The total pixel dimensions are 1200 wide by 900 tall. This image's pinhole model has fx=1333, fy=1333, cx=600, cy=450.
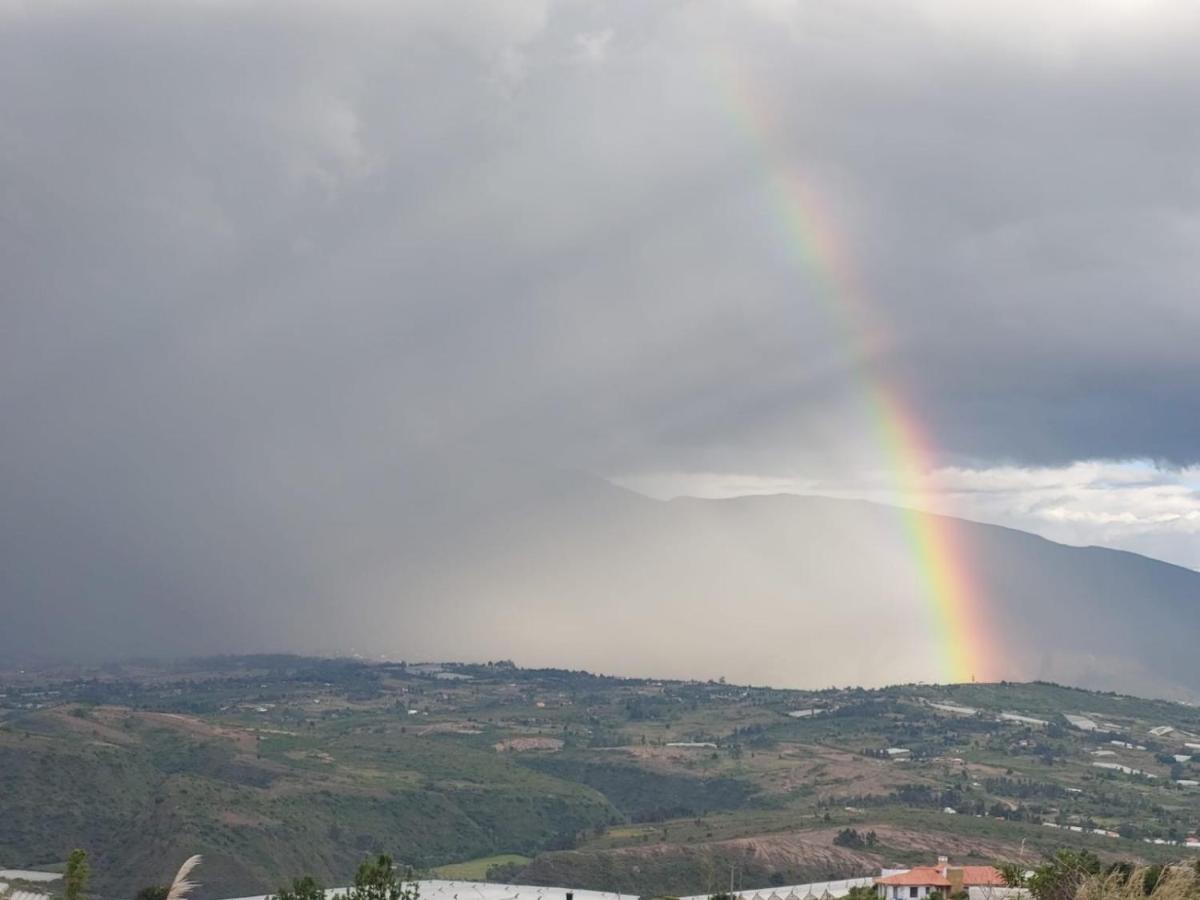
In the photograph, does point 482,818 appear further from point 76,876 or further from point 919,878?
point 76,876

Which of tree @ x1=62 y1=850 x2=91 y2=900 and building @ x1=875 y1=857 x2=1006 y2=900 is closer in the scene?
tree @ x1=62 y1=850 x2=91 y2=900

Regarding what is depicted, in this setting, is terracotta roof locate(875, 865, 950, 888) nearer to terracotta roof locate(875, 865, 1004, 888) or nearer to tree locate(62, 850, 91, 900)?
terracotta roof locate(875, 865, 1004, 888)

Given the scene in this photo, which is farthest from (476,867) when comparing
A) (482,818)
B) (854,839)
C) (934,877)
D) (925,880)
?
(934,877)

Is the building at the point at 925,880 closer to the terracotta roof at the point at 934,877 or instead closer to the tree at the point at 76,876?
the terracotta roof at the point at 934,877

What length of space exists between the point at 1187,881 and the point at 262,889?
11488 centimetres

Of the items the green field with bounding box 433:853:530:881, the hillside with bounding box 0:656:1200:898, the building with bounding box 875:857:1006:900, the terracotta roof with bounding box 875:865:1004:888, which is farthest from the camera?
the green field with bounding box 433:853:530:881

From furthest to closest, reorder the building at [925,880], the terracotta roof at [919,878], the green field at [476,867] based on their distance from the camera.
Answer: the green field at [476,867] → the terracotta roof at [919,878] → the building at [925,880]

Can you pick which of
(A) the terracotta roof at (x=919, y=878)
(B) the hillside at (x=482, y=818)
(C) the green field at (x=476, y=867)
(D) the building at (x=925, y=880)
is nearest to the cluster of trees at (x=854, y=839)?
(B) the hillside at (x=482, y=818)

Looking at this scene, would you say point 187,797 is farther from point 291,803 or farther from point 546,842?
point 546,842

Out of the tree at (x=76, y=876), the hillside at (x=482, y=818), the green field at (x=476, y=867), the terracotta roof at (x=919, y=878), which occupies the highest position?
the tree at (x=76, y=876)

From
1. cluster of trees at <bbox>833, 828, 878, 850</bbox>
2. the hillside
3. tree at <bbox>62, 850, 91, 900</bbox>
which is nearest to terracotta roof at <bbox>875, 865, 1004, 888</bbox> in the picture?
the hillside

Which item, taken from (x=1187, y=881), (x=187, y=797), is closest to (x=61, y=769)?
(x=187, y=797)

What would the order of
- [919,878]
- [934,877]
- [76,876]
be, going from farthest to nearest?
1. [919,878]
2. [934,877]
3. [76,876]

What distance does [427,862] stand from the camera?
15550cm
